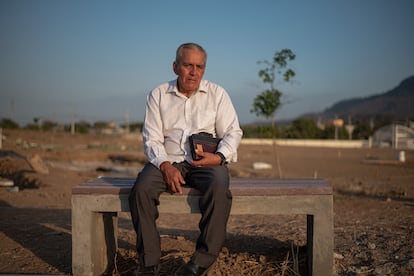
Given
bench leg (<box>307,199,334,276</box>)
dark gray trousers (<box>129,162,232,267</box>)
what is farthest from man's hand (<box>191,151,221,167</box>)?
bench leg (<box>307,199,334,276</box>)

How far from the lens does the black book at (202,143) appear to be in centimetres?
357

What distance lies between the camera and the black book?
11.7 feet

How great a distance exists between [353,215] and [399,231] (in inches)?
78.5

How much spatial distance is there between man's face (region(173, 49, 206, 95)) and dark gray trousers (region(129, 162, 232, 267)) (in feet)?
2.62

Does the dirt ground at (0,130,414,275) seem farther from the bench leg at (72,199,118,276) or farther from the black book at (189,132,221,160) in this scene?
the black book at (189,132,221,160)

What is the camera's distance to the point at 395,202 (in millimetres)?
8484

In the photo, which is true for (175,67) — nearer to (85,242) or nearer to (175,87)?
(175,87)

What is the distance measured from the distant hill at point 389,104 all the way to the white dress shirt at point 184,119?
102 metres

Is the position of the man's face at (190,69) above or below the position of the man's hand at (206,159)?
above

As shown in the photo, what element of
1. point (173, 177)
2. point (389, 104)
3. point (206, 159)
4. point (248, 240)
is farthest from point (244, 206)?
point (389, 104)

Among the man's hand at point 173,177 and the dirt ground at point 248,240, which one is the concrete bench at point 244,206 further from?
the dirt ground at point 248,240

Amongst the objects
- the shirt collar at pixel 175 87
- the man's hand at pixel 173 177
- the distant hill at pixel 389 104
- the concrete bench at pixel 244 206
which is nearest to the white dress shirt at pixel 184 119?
the shirt collar at pixel 175 87

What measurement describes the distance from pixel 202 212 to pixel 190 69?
1.22 metres

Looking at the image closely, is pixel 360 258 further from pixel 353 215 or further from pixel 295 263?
pixel 353 215
